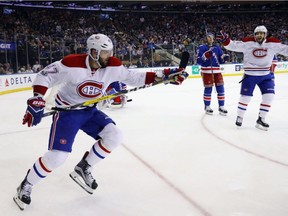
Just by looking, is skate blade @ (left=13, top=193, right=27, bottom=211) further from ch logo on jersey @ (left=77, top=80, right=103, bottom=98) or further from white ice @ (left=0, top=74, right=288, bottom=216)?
ch logo on jersey @ (left=77, top=80, right=103, bottom=98)

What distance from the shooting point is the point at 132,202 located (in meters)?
2.29

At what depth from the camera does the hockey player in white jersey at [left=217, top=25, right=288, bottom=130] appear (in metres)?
4.32

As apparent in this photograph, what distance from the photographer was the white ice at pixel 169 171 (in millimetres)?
2203

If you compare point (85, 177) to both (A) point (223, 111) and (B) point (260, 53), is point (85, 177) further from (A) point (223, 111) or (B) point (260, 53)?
(A) point (223, 111)

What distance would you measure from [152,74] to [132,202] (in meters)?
0.95

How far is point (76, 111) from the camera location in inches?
90.2

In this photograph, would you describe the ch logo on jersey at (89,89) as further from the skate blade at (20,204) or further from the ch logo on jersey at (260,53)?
the ch logo on jersey at (260,53)

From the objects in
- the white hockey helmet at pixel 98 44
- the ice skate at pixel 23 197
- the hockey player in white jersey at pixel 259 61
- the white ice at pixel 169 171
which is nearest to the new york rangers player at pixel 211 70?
the white ice at pixel 169 171

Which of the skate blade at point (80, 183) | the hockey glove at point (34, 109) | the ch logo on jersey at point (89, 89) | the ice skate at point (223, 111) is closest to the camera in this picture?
the hockey glove at point (34, 109)

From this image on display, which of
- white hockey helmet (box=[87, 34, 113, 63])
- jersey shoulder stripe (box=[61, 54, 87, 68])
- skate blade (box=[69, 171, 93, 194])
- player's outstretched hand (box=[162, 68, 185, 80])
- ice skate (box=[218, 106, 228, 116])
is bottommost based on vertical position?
ice skate (box=[218, 106, 228, 116])

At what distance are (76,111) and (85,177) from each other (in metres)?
0.50

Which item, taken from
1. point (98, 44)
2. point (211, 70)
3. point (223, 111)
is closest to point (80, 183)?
point (98, 44)

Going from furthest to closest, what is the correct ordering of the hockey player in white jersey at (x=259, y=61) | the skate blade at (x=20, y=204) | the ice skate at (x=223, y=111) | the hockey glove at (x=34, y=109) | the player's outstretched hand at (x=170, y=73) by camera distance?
the ice skate at (x=223, y=111)
the hockey player in white jersey at (x=259, y=61)
the player's outstretched hand at (x=170, y=73)
the skate blade at (x=20, y=204)
the hockey glove at (x=34, y=109)

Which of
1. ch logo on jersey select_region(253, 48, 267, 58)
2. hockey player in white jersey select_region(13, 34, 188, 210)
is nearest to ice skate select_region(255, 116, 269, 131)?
ch logo on jersey select_region(253, 48, 267, 58)
